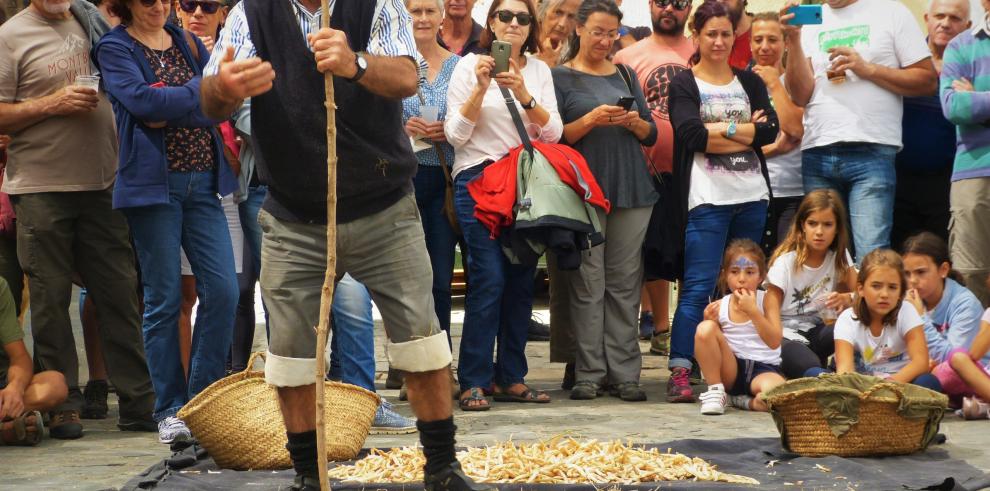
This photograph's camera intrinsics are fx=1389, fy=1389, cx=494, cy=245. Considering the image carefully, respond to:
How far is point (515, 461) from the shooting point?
549 centimetres

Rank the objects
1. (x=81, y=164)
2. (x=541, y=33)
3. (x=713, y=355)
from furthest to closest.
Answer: (x=541, y=33), (x=713, y=355), (x=81, y=164)

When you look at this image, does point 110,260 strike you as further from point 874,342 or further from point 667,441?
point 874,342

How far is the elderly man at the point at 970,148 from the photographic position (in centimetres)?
782

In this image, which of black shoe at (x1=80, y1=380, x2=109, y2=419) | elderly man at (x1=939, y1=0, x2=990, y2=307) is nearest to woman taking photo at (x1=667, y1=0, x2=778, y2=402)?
elderly man at (x1=939, y1=0, x2=990, y2=307)


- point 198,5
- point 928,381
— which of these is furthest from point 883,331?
point 198,5

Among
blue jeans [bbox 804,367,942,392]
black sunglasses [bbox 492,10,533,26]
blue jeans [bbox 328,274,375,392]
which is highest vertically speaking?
black sunglasses [bbox 492,10,533,26]

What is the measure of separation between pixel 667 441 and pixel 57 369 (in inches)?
122

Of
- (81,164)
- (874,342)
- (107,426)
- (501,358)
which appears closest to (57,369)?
(107,426)

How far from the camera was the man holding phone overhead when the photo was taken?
8156mm

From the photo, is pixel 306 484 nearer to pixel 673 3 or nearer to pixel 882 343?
pixel 882 343

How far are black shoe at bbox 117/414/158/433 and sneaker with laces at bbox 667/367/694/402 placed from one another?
2823mm

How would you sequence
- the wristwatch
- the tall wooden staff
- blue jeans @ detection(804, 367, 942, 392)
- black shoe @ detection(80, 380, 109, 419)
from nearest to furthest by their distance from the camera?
the tall wooden staff
the wristwatch
blue jeans @ detection(804, 367, 942, 392)
black shoe @ detection(80, 380, 109, 419)

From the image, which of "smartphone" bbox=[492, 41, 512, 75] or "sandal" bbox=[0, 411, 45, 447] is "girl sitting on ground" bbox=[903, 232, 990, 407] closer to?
"smartphone" bbox=[492, 41, 512, 75]

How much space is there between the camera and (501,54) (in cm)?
741
